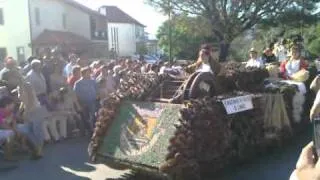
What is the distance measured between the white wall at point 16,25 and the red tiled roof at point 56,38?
3.78ft

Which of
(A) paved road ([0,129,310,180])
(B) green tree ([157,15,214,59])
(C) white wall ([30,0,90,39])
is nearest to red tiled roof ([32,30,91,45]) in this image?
(C) white wall ([30,0,90,39])

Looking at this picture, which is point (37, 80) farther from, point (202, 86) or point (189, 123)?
point (189, 123)

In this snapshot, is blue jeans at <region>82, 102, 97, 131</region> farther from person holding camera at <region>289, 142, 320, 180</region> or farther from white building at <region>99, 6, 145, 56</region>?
white building at <region>99, 6, 145, 56</region>

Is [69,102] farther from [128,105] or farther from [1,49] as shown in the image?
[1,49]

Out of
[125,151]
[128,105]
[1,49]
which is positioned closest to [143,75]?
[128,105]

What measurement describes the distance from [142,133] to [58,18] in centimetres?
4628

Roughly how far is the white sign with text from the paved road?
96 centimetres

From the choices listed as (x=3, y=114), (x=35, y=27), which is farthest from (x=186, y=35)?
(x=3, y=114)

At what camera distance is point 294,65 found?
11656 mm

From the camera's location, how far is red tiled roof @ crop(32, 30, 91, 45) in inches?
1833

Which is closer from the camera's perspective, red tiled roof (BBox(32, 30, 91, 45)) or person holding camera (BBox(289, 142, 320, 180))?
person holding camera (BBox(289, 142, 320, 180))

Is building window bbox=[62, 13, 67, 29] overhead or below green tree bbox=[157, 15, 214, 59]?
overhead

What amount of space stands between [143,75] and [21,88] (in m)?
2.68

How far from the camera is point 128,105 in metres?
8.05
